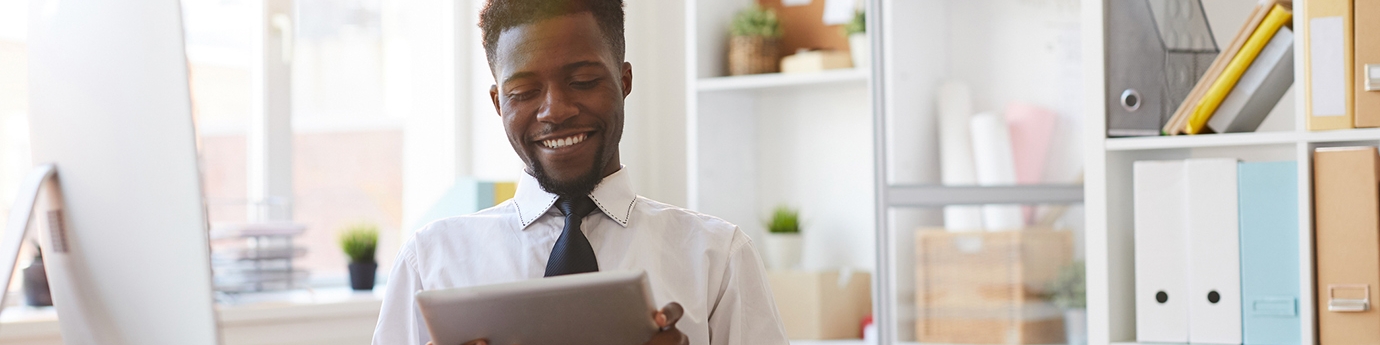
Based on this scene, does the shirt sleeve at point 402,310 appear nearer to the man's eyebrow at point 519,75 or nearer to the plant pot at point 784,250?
the man's eyebrow at point 519,75

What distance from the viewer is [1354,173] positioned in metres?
1.56

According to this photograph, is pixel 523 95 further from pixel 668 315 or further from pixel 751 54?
pixel 751 54

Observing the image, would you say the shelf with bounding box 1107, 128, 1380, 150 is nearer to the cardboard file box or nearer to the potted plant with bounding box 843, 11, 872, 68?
the cardboard file box

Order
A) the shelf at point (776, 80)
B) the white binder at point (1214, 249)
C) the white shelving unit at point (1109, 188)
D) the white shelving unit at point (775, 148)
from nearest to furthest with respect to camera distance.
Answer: the white binder at point (1214, 249) → the white shelving unit at point (1109, 188) → the shelf at point (776, 80) → the white shelving unit at point (775, 148)

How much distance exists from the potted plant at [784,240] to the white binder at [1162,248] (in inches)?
30.2

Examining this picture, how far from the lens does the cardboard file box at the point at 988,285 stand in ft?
6.72

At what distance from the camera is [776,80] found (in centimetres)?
228

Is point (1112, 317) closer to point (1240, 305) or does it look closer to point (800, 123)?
point (1240, 305)

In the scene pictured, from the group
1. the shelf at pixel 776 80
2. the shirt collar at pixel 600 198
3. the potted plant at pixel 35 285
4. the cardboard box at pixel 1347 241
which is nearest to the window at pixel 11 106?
the potted plant at pixel 35 285

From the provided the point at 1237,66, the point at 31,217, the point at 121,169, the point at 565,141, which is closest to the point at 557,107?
the point at 565,141

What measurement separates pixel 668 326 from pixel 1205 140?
120 cm

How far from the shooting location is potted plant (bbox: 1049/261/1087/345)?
2.03m

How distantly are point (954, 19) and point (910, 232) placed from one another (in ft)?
1.44

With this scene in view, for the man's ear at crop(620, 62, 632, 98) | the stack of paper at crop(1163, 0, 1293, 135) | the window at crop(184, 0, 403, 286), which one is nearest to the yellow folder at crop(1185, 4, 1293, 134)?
the stack of paper at crop(1163, 0, 1293, 135)
